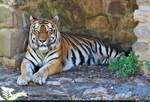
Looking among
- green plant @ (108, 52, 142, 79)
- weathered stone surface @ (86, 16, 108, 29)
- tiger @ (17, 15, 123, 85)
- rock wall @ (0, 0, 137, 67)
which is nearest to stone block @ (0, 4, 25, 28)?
tiger @ (17, 15, 123, 85)

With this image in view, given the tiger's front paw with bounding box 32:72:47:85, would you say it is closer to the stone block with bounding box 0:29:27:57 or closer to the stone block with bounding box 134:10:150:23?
the stone block with bounding box 0:29:27:57

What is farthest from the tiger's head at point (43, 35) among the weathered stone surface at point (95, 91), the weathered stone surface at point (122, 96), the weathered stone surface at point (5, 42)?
the weathered stone surface at point (122, 96)

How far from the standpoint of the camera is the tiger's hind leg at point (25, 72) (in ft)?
14.8

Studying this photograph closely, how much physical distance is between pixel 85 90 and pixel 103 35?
2.33m

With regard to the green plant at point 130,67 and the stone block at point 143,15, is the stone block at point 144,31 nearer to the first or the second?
the stone block at point 143,15

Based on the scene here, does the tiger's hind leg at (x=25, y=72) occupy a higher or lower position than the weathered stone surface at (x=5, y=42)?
lower

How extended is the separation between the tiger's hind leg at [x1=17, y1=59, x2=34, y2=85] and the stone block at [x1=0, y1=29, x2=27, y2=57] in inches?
10.6

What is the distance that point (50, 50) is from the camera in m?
5.25

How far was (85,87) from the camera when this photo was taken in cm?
431

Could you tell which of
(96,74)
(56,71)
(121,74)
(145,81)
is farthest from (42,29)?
(145,81)

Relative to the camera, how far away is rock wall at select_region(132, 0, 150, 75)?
4.32 meters

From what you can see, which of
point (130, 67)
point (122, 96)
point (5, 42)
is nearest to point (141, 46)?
point (130, 67)

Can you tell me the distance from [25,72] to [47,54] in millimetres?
640

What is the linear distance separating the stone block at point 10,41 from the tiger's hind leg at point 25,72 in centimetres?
27
